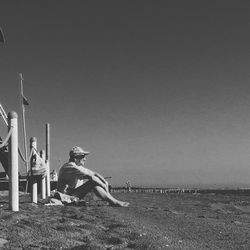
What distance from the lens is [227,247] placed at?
5.70 meters

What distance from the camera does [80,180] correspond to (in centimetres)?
1183

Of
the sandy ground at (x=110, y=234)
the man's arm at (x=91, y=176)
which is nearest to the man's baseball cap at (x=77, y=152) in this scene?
the man's arm at (x=91, y=176)

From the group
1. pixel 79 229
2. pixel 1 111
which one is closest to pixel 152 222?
pixel 79 229

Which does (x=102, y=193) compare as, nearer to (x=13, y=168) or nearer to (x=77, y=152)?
(x=77, y=152)

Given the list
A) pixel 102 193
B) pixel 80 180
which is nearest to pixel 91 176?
pixel 102 193

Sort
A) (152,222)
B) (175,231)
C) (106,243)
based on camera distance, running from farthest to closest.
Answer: (152,222)
(175,231)
(106,243)

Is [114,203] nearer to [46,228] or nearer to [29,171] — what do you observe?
[29,171]

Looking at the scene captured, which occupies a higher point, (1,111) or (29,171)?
(1,111)

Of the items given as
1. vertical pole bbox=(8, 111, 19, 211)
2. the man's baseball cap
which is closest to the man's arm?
the man's baseball cap

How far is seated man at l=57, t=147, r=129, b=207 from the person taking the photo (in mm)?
11258

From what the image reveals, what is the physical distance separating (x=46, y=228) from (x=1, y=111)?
679cm

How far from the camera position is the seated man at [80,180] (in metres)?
11.3

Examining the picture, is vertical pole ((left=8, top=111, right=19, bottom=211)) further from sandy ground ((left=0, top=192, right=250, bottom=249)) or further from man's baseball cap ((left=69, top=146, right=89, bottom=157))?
man's baseball cap ((left=69, top=146, right=89, bottom=157))

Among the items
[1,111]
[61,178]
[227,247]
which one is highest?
[1,111]
